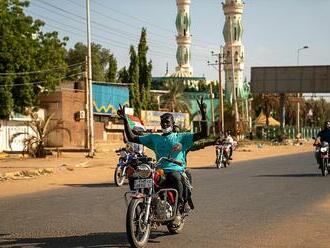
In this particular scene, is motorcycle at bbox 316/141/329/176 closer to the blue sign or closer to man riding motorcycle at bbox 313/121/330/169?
man riding motorcycle at bbox 313/121/330/169

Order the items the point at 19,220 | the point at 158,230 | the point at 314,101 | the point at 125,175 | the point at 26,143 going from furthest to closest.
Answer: the point at 314,101, the point at 26,143, the point at 125,175, the point at 19,220, the point at 158,230

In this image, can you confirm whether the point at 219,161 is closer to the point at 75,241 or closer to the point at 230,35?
the point at 75,241

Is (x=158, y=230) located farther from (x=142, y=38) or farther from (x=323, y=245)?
(x=142, y=38)

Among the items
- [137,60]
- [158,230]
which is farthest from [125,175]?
[137,60]

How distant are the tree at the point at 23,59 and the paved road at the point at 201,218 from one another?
1959 centimetres

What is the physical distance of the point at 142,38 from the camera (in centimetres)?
6488

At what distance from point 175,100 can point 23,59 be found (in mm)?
42512

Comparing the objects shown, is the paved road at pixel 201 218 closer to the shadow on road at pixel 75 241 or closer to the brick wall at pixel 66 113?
the shadow on road at pixel 75 241

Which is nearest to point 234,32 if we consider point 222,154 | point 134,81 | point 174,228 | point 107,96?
point 134,81

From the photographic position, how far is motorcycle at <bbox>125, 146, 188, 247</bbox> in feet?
23.7

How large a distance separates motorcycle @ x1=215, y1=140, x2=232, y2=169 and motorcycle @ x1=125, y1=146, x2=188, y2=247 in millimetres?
17244

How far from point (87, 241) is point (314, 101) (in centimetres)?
11961

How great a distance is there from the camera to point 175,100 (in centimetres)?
7669

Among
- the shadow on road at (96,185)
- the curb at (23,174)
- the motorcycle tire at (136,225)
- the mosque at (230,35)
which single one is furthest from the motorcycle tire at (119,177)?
the mosque at (230,35)
